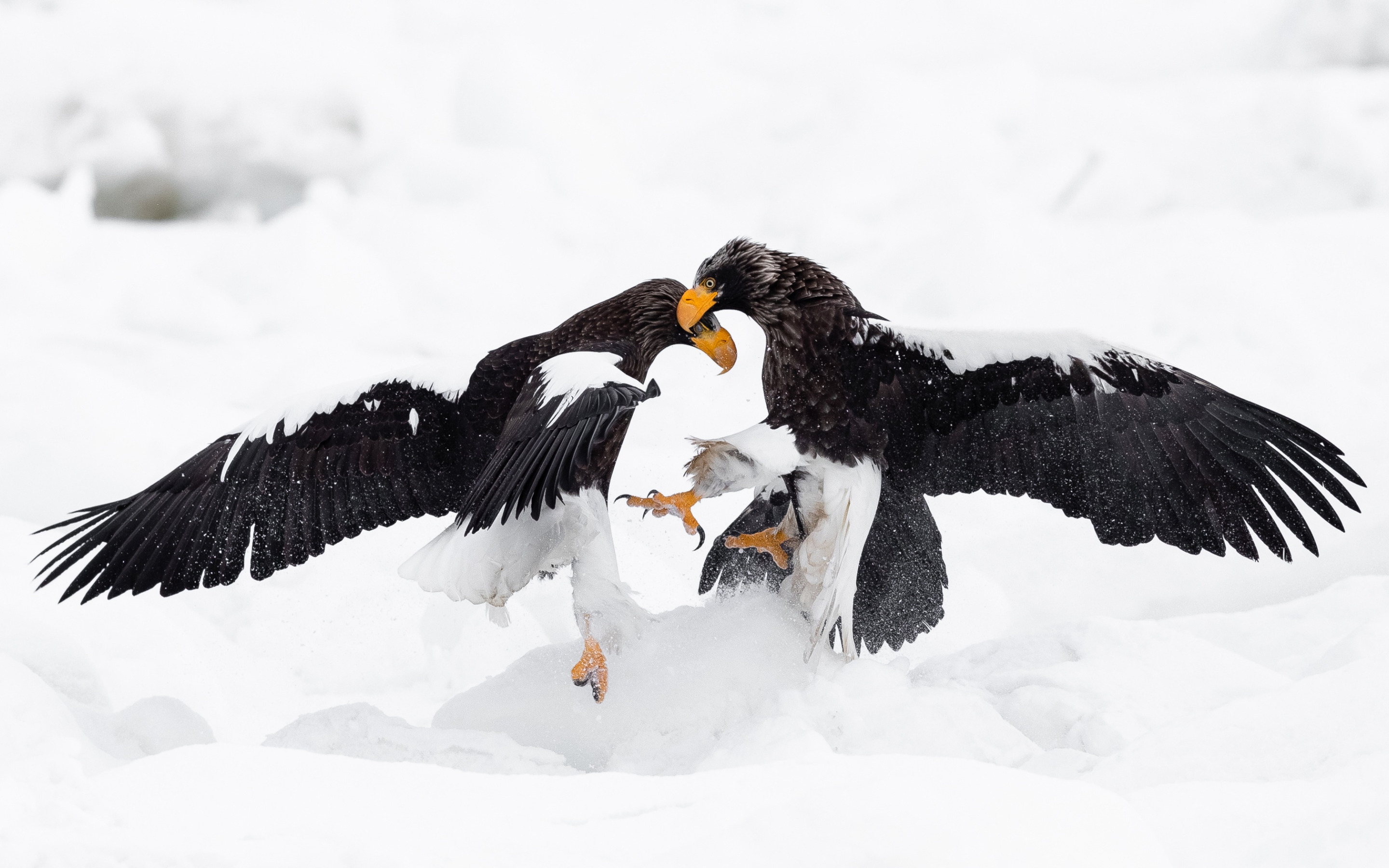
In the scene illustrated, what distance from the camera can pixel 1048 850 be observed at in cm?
204

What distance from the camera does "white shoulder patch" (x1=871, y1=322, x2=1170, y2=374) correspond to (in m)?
3.68

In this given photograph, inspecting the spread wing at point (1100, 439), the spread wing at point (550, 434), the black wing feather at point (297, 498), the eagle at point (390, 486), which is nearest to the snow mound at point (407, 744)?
the eagle at point (390, 486)

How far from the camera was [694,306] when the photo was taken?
3.81 meters

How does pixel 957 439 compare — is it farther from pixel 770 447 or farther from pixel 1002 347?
pixel 770 447

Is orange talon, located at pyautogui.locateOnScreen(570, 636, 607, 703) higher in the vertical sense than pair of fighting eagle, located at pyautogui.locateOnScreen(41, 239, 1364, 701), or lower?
lower

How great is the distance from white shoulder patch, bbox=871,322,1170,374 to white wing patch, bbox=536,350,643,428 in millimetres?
860

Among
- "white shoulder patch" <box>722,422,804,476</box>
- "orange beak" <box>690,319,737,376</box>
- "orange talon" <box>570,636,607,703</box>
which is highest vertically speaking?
"orange beak" <box>690,319,737,376</box>

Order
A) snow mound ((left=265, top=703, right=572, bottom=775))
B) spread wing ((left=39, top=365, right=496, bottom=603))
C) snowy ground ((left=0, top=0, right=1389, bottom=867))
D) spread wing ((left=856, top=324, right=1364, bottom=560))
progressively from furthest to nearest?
spread wing ((left=39, top=365, right=496, bottom=603)) < spread wing ((left=856, top=324, right=1364, bottom=560)) < snow mound ((left=265, top=703, right=572, bottom=775)) < snowy ground ((left=0, top=0, right=1389, bottom=867))

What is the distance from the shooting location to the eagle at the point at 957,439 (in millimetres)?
3732

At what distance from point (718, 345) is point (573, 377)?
0.81 m

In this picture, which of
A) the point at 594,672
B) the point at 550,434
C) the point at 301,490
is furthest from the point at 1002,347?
the point at 301,490

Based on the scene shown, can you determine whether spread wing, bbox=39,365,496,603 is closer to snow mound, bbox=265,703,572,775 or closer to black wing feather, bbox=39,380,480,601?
black wing feather, bbox=39,380,480,601

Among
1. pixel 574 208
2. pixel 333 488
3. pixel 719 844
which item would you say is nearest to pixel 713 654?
pixel 333 488

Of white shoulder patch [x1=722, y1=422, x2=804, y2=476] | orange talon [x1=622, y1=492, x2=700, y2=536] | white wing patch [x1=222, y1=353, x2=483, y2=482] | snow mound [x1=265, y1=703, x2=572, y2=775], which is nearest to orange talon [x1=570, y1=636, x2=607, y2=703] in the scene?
snow mound [x1=265, y1=703, x2=572, y2=775]
